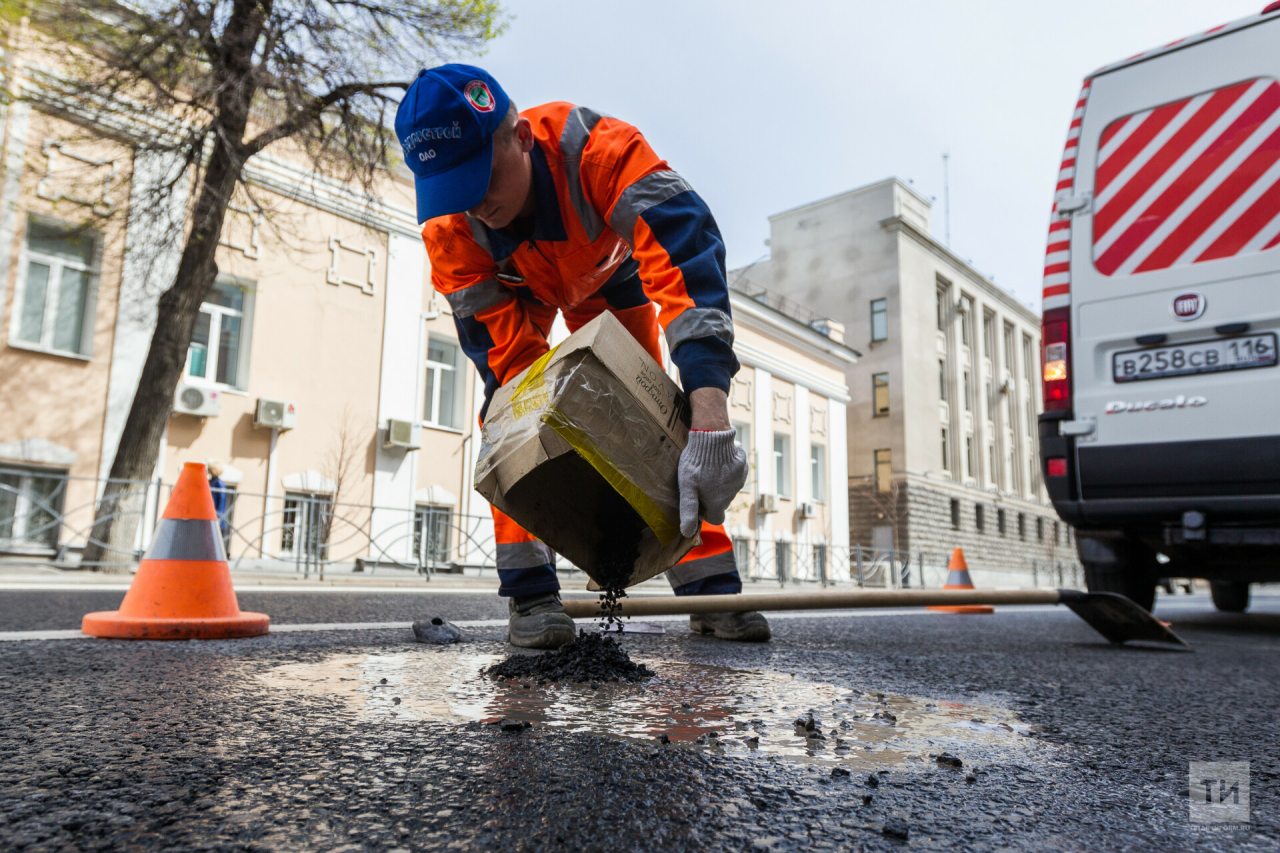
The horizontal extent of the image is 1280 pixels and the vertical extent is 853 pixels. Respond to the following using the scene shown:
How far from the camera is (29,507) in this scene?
10969mm

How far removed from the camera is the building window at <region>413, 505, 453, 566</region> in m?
13.5

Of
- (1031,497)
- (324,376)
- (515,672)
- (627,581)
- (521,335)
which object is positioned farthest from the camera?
(1031,497)

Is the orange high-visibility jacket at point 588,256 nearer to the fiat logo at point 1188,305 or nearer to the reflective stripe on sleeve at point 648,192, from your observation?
the reflective stripe on sleeve at point 648,192

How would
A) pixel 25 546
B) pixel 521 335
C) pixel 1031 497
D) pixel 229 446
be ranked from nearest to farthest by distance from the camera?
pixel 521 335
pixel 25 546
pixel 229 446
pixel 1031 497

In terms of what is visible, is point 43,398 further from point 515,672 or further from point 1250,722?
point 1250,722

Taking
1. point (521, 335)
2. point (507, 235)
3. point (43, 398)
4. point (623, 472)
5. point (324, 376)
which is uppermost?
point (324, 376)

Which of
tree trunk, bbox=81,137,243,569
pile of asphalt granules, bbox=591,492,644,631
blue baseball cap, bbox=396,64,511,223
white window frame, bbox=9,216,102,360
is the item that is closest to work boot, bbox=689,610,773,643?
pile of asphalt granules, bbox=591,492,644,631

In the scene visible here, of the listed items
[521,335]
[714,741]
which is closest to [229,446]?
[521,335]

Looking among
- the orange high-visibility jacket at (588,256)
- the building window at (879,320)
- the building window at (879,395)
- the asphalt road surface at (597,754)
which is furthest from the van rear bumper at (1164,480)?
the building window at (879,320)

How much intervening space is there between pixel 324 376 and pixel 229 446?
200cm

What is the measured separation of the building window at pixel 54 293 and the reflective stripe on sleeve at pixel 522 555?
1096 centimetres

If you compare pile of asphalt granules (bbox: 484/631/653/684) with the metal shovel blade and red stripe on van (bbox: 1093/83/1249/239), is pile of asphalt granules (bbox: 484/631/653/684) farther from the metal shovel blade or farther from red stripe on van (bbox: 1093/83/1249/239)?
red stripe on van (bbox: 1093/83/1249/239)

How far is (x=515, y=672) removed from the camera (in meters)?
2.08

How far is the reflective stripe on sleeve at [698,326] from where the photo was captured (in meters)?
2.12
